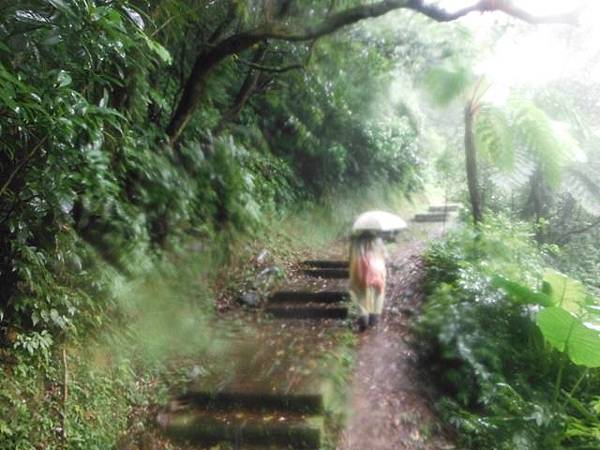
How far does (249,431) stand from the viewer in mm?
3438

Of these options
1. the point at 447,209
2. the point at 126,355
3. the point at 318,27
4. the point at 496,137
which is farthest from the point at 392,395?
the point at 447,209

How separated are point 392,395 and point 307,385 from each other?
893 mm

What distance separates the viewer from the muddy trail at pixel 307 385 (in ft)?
11.4

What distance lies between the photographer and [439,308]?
4730 millimetres

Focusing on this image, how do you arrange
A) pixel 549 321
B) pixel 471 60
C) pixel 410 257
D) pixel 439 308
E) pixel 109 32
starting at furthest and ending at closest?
pixel 410 257 < pixel 471 60 < pixel 439 308 < pixel 549 321 < pixel 109 32

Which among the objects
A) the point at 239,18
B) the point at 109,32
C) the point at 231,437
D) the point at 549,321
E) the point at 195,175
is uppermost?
the point at 239,18

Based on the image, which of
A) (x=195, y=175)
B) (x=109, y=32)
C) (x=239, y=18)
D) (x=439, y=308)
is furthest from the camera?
(x=195, y=175)

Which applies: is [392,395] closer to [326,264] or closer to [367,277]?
[367,277]

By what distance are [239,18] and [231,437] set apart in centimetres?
424

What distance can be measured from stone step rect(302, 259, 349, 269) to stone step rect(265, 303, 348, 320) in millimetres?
1412

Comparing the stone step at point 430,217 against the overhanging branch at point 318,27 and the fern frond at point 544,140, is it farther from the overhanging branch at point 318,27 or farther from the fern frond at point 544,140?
the overhanging branch at point 318,27

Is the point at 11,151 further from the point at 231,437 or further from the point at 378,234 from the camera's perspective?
the point at 378,234

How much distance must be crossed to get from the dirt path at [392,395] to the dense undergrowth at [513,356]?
0.20 metres

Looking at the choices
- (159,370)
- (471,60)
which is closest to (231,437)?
(159,370)
